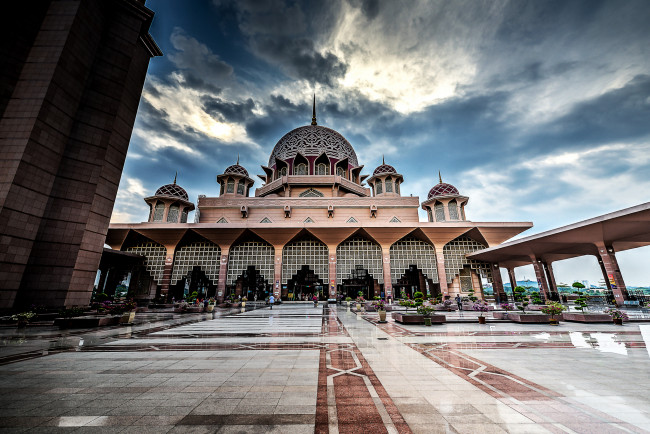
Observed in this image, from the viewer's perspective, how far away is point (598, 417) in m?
3.20

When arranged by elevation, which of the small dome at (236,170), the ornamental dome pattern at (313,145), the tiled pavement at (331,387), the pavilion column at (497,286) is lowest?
the tiled pavement at (331,387)

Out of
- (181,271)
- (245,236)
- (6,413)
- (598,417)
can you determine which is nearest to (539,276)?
(598,417)

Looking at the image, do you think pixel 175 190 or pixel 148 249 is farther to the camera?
pixel 175 190

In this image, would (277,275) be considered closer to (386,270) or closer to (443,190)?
(386,270)

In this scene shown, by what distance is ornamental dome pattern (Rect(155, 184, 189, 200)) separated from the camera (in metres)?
33.1

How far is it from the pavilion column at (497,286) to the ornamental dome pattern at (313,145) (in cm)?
2470

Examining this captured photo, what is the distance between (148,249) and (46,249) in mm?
16928

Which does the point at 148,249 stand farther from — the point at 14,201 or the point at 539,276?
the point at 539,276

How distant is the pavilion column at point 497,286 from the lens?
28109 millimetres

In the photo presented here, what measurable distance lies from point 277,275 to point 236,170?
1788cm

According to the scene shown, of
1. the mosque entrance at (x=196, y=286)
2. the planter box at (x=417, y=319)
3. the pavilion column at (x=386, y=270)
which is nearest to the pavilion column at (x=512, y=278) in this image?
the pavilion column at (x=386, y=270)

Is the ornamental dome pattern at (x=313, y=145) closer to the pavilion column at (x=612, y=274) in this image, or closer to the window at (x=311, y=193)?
the window at (x=311, y=193)

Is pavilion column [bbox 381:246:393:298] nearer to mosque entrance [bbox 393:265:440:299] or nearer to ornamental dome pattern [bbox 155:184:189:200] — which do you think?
mosque entrance [bbox 393:265:440:299]

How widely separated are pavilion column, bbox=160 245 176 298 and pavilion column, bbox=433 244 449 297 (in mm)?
29801
